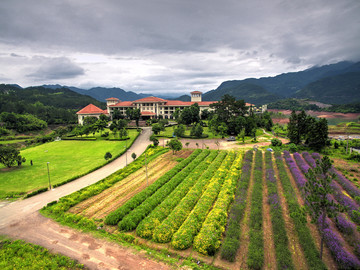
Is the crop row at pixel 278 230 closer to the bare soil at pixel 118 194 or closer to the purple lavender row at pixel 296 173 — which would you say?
the purple lavender row at pixel 296 173

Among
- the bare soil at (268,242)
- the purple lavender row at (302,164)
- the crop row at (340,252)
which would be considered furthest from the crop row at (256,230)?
the purple lavender row at (302,164)

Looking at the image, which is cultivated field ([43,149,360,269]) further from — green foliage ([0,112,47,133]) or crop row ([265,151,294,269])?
green foliage ([0,112,47,133])

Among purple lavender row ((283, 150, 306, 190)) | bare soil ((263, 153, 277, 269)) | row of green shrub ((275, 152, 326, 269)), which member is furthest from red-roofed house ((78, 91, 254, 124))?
bare soil ((263, 153, 277, 269))

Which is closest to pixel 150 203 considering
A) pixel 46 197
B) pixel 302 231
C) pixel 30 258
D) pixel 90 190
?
pixel 90 190

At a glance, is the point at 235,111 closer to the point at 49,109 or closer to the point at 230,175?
the point at 230,175

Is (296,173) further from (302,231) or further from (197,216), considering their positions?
(197,216)
